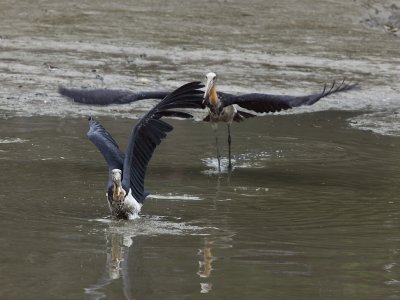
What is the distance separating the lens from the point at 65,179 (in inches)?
380

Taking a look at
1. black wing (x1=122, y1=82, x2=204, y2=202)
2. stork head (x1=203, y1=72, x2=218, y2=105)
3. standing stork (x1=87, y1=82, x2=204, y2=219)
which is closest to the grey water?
standing stork (x1=87, y1=82, x2=204, y2=219)

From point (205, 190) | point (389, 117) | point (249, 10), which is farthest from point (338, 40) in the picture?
point (205, 190)

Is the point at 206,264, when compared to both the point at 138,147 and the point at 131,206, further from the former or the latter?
the point at 138,147

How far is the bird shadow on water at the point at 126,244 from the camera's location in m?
6.04

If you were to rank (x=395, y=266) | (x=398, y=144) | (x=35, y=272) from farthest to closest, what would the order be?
(x=398, y=144), (x=395, y=266), (x=35, y=272)

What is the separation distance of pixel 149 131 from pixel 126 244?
1.21 m

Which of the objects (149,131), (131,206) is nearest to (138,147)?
(149,131)

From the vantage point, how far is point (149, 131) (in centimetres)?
818

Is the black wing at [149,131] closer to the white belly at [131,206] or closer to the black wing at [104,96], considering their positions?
the white belly at [131,206]

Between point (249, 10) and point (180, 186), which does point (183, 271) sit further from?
point (249, 10)

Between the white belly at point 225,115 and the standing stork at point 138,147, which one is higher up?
the standing stork at point 138,147

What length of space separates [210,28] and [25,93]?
18.1ft

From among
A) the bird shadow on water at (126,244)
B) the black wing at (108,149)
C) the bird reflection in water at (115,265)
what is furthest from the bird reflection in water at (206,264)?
the black wing at (108,149)

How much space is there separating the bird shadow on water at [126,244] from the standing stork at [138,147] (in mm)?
139
